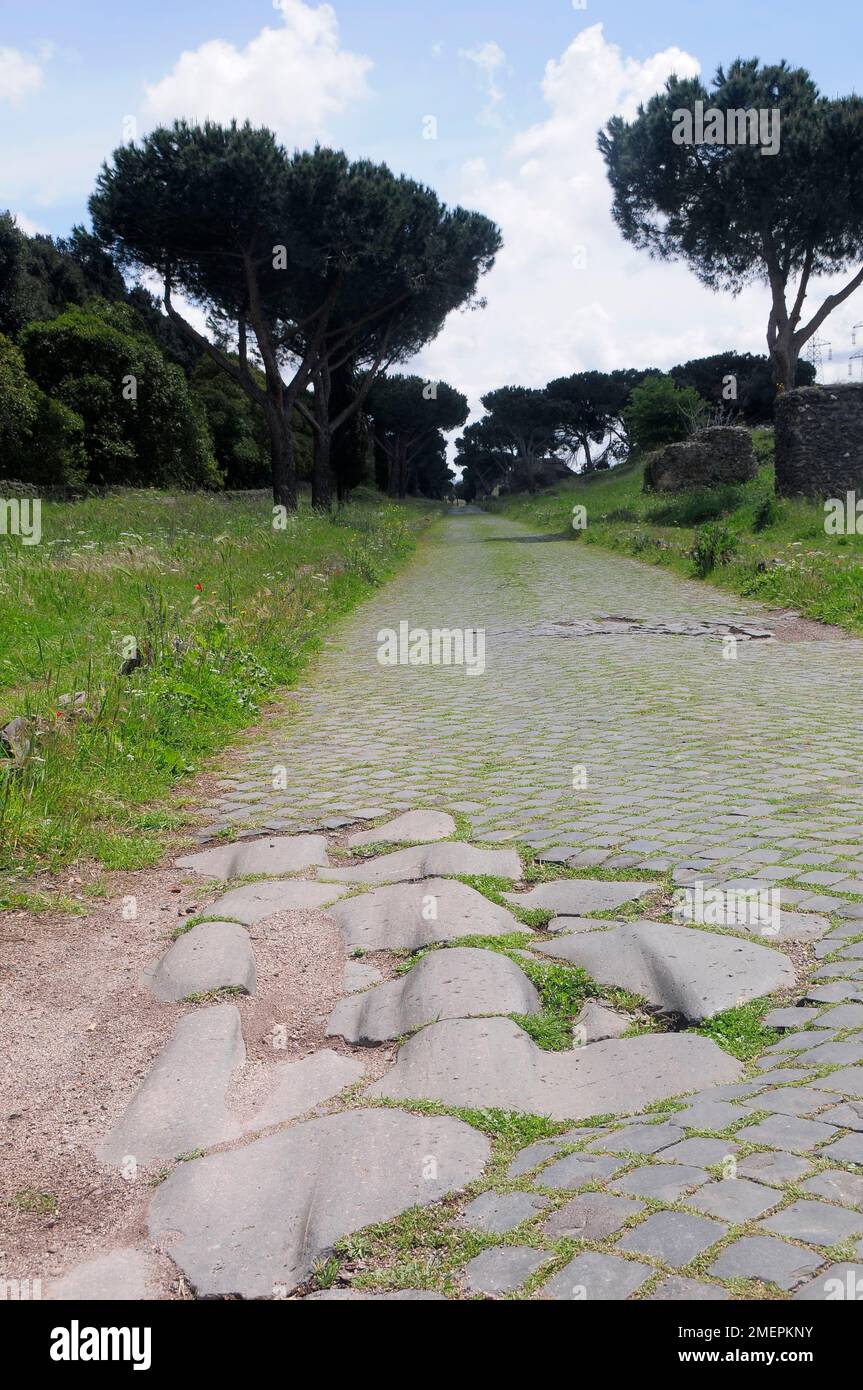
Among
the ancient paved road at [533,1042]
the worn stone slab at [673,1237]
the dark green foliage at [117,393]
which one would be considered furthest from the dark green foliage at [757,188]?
the worn stone slab at [673,1237]

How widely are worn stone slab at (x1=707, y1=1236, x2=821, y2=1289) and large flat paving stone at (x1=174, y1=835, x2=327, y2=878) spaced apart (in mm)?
3078

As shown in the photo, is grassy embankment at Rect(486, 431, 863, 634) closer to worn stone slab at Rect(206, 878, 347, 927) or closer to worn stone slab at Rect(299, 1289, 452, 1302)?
worn stone slab at Rect(206, 878, 347, 927)

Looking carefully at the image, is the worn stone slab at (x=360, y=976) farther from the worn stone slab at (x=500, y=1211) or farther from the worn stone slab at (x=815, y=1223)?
the worn stone slab at (x=815, y=1223)

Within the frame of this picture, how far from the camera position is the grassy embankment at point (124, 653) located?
534 centimetres

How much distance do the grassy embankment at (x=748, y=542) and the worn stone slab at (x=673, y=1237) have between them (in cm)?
1032

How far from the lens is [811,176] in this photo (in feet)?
92.1

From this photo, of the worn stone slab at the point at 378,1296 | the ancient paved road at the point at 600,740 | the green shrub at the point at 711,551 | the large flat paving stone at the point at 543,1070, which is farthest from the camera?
the green shrub at the point at 711,551

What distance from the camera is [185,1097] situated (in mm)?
3148

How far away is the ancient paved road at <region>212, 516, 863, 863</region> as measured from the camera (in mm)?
5508

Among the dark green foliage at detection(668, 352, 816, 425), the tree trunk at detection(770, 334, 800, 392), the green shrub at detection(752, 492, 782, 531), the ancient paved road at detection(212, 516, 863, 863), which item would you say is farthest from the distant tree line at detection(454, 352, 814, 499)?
the ancient paved road at detection(212, 516, 863, 863)

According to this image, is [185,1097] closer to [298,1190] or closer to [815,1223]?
[298,1190]

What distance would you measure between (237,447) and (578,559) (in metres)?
26.0

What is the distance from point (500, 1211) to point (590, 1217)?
0.71ft

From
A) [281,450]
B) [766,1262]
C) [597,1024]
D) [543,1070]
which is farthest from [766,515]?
[766,1262]
